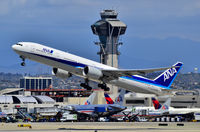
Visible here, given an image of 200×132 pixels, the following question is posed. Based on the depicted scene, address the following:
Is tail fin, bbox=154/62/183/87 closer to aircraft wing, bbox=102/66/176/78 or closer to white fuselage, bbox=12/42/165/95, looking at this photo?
aircraft wing, bbox=102/66/176/78

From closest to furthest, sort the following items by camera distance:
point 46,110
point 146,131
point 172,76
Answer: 1. point 146,131
2. point 172,76
3. point 46,110

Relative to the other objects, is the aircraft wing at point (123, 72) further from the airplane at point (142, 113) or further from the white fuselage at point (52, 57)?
the airplane at point (142, 113)

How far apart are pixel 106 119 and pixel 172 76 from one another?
26173mm

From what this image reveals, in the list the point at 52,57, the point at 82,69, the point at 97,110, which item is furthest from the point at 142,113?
the point at 52,57

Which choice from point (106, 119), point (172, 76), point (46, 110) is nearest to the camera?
point (172, 76)

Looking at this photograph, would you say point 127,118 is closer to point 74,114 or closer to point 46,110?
point 74,114

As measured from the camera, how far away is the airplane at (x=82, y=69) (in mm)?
95812

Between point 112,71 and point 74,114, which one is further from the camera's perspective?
point 74,114

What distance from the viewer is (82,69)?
101m

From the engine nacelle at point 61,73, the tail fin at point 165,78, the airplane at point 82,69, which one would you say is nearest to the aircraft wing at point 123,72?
the airplane at point 82,69

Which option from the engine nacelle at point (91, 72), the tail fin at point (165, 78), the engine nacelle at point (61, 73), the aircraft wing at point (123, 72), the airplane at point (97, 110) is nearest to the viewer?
the engine nacelle at point (91, 72)

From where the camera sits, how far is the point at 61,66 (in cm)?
9912

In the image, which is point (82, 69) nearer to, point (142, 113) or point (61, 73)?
point (61, 73)

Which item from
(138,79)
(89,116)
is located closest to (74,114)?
(89,116)
